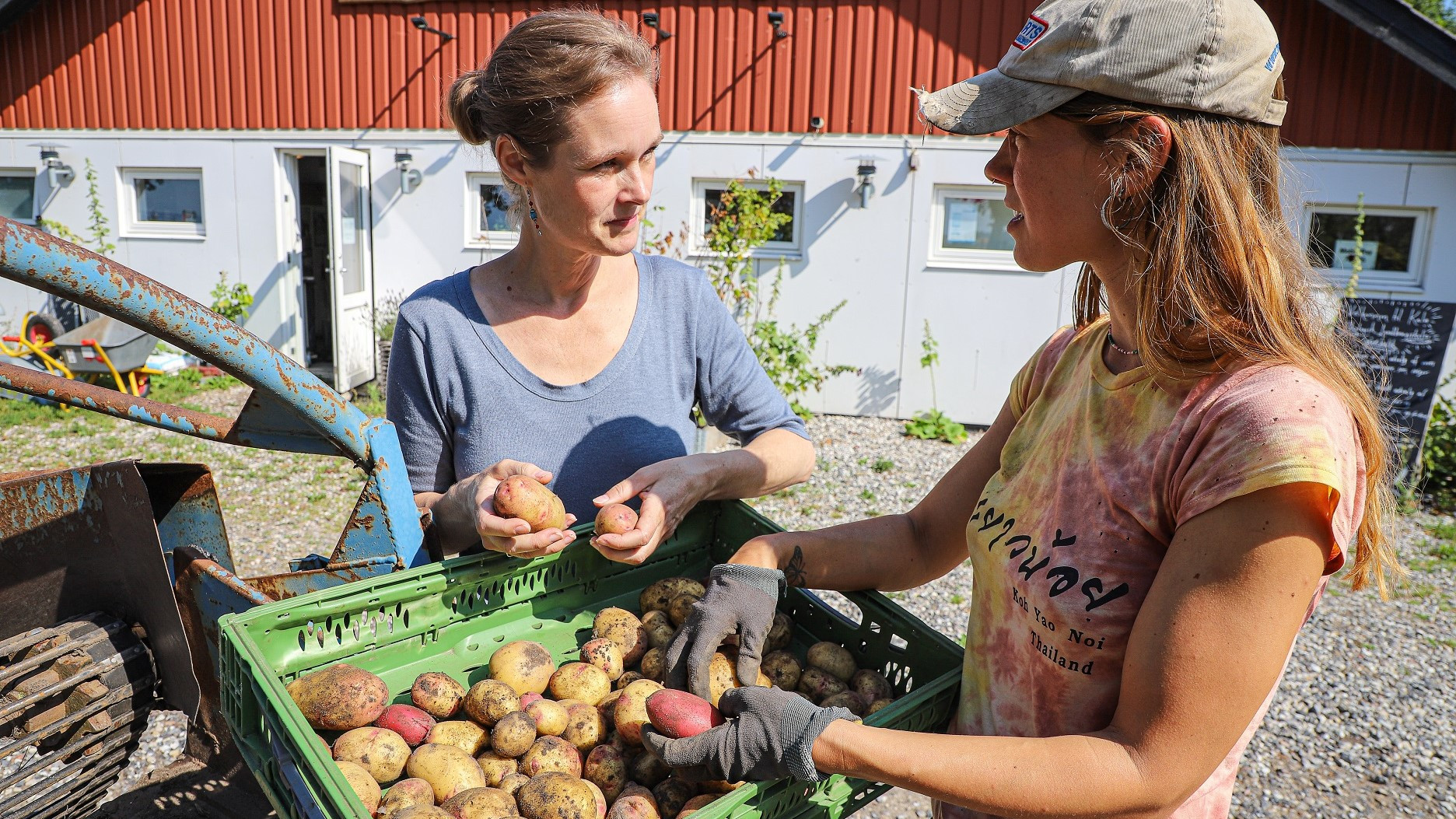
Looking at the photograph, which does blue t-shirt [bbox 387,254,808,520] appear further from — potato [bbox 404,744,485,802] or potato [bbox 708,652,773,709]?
potato [bbox 404,744,485,802]

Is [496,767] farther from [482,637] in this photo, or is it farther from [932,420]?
[932,420]

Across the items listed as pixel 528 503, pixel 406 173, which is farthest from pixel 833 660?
pixel 406 173

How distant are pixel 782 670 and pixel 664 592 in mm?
317

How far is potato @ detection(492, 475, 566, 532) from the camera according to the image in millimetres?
1663

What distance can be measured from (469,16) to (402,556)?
30.3 ft

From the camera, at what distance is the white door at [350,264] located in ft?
29.9

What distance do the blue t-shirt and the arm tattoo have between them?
473mm

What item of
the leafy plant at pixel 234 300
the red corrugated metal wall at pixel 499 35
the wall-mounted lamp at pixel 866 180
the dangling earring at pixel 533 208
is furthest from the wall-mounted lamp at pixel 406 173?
the dangling earring at pixel 533 208

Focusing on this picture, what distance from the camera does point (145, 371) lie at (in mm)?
9320

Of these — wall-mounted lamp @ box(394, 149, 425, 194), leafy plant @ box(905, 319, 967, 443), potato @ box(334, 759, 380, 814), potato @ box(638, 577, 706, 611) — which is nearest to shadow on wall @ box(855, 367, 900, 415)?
leafy plant @ box(905, 319, 967, 443)

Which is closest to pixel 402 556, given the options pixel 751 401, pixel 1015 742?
pixel 751 401

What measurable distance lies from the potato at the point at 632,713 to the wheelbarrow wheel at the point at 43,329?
1071 centimetres

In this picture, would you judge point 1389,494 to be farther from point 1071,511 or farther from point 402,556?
point 402,556

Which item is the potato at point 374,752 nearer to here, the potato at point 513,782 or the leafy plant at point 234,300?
the potato at point 513,782
